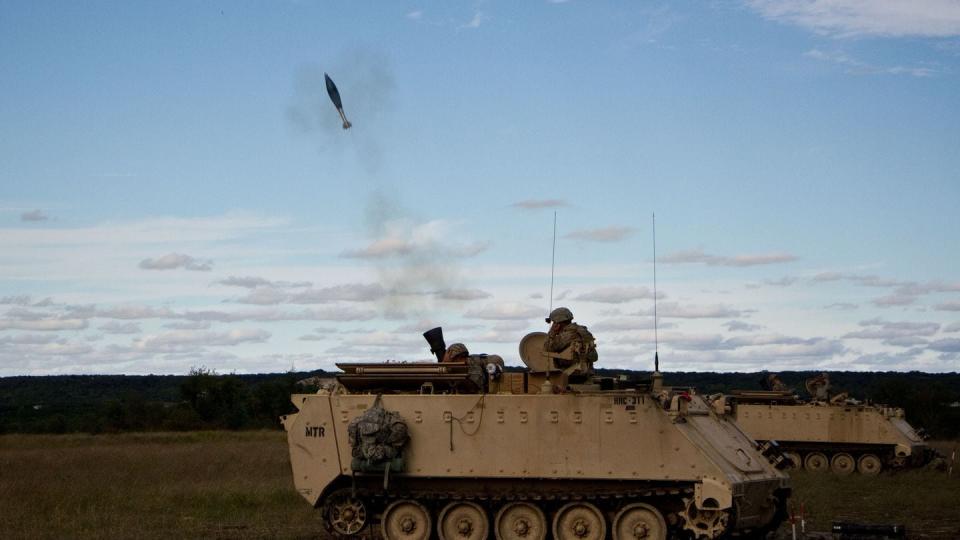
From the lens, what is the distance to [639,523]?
1864 cm

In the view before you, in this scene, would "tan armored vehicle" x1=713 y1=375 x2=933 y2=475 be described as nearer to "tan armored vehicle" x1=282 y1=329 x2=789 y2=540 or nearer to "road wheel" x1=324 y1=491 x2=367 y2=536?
"tan armored vehicle" x1=282 y1=329 x2=789 y2=540

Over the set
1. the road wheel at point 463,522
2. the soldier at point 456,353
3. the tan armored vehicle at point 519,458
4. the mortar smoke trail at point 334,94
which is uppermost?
the mortar smoke trail at point 334,94

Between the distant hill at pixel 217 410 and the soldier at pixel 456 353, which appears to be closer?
the soldier at pixel 456 353

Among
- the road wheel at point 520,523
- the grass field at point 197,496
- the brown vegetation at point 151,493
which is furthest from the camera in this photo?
the grass field at point 197,496

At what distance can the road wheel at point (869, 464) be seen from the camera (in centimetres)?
4079

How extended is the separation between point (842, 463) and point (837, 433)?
1.01 m

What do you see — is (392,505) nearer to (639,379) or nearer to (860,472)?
(639,379)

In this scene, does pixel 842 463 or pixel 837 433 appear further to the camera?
pixel 842 463

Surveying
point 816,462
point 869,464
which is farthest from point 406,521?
point 869,464

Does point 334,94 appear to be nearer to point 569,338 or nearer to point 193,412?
point 569,338

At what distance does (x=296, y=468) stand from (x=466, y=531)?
277 cm

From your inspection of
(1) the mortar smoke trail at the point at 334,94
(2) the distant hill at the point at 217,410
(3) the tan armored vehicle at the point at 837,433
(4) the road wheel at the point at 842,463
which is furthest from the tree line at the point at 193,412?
(1) the mortar smoke trail at the point at 334,94

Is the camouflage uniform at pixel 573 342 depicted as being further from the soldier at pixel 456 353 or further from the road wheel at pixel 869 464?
the road wheel at pixel 869 464

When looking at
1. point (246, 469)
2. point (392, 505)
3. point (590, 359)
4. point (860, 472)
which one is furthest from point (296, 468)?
point (860, 472)
